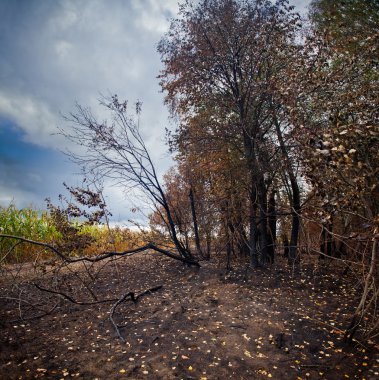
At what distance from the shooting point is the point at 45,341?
541 cm

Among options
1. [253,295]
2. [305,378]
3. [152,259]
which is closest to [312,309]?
[253,295]

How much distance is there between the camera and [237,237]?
32.8 feet

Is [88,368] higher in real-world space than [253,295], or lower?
lower

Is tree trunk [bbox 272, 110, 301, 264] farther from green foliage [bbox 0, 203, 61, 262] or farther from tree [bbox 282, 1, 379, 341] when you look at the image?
green foliage [bbox 0, 203, 61, 262]

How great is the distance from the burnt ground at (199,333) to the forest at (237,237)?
31mm

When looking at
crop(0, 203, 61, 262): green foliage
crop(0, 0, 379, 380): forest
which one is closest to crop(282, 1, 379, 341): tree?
crop(0, 0, 379, 380): forest

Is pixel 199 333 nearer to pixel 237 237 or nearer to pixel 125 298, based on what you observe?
pixel 125 298

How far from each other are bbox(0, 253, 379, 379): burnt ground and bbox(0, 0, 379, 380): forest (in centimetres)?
3

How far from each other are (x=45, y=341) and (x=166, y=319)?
2182 mm

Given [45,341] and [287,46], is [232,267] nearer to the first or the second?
[45,341]

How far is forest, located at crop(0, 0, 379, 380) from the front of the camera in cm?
484

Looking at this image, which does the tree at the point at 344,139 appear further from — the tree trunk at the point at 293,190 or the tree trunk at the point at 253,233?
the tree trunk at the point at 253,233

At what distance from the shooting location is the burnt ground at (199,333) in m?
4.59

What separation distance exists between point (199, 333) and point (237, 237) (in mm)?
4729
